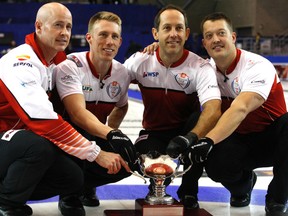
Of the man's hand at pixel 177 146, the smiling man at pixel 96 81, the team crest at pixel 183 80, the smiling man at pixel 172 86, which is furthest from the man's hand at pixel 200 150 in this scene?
the team crest at pixel 183 80

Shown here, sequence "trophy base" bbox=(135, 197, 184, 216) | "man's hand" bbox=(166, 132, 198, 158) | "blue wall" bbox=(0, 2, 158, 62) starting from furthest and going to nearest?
"blue wall" bbox=(0, 2, 158, 62) < "man's hand" bbox=(166, 132, 198, 158) < "trophy base" bbox=(135, 197, 184, 216)

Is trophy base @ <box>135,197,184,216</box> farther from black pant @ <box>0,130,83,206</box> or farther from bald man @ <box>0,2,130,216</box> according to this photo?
black pant @ <box>0,130,83,206</box>

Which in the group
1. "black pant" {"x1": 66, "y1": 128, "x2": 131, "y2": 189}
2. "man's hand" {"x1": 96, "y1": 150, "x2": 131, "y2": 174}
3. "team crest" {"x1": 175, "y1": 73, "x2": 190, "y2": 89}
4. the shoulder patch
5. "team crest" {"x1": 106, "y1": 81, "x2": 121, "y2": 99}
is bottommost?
"black pant" {"x1": 66, "y1": 128, "x2": 131, "y2": 189}

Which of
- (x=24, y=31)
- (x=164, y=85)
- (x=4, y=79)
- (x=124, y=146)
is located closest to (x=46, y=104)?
(x=4, y=79)

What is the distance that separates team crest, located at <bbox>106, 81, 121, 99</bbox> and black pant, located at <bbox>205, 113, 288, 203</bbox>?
0.79 meters

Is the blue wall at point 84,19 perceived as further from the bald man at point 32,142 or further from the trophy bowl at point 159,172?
the trophy bowl at point 159,172

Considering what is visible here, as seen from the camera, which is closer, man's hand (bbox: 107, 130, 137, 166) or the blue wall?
man's hand (bbox: 107, 130, 137, 166)

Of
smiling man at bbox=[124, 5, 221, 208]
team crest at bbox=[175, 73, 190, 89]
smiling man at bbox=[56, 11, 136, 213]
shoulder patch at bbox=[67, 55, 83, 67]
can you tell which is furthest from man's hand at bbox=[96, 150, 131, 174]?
team crest at bbox=[175, 73, 190, 89]

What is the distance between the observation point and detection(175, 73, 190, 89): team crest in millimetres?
3420

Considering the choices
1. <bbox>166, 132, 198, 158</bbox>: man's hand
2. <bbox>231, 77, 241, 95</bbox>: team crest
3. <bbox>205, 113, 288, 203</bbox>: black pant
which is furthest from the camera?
<bbox>231, 77, 241, 95</bbox>: team crest

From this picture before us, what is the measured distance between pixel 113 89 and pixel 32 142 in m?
0.95

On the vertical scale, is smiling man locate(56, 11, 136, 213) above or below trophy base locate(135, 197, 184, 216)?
above

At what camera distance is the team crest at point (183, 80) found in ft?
11.2

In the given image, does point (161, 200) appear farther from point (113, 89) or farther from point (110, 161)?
point (113, 89)
